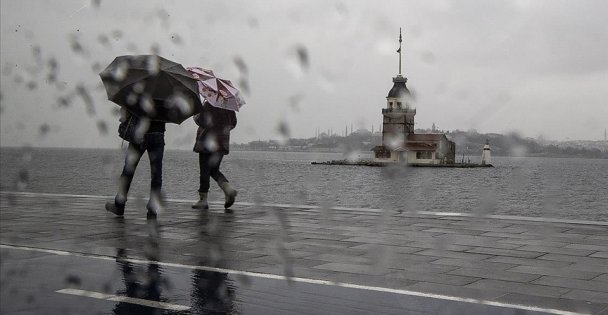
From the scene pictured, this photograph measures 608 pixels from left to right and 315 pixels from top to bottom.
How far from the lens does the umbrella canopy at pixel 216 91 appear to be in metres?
11.6

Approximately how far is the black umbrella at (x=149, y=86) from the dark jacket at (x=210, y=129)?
4.58ft

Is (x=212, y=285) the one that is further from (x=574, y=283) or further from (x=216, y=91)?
(x=216, y=91)

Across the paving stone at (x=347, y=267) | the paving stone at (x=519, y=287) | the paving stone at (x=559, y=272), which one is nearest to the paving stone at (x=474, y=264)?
the paving stone at (x=559, y=272)

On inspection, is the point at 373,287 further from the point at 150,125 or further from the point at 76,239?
the point at 150,125

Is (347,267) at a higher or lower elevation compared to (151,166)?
lower

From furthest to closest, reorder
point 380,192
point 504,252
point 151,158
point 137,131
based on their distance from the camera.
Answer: point 380,192
point 151,158
point 137,131
point 504,252

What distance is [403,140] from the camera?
132m

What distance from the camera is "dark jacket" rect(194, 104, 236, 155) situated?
39.8ft

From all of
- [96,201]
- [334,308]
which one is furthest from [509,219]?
[96,201]

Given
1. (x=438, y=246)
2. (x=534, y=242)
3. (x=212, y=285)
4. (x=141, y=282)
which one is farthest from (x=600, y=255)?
(x=141, y=282)

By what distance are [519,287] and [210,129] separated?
746 cm

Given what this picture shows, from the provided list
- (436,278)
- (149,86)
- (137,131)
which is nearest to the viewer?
(436,278)

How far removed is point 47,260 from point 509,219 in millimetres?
7757

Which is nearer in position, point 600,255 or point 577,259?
point 577,259
